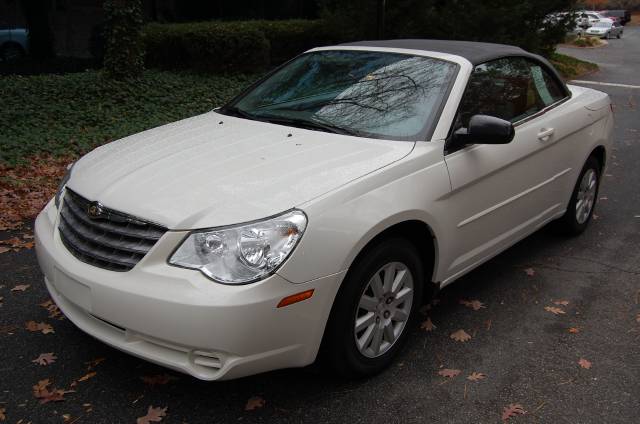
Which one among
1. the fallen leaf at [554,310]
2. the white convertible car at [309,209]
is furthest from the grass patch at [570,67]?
the fallen leaf at [554,310]

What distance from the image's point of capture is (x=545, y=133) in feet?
14.8

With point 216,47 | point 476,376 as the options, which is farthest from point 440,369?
point 216,47

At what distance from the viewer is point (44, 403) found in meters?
3.12

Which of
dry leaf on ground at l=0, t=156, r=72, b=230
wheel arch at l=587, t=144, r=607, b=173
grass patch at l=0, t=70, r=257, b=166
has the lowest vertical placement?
grass patch at l=0, t=70, r=257, b=166

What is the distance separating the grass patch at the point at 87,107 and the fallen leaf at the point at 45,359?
4241 millimetres

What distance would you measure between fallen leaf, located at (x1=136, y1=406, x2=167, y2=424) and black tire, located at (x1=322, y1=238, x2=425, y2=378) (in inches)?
30.5

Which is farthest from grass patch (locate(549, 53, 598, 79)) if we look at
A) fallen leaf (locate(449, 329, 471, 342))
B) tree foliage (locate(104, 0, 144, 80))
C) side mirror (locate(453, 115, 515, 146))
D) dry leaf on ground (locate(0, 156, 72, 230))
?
fallen leaf (locate(449, 329, 471, 342))

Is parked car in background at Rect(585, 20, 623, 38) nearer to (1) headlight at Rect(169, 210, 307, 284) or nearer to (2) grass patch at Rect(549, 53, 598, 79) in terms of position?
(2) grass patch at Rect(549, 53, 598, 79)

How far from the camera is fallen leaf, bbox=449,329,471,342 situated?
3840 mm

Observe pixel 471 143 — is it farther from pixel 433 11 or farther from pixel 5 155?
pixel 433 11

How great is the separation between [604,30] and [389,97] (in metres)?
42.9

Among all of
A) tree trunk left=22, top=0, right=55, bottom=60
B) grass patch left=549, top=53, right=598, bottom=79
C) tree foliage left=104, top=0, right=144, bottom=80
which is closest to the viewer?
tree foliage left=104, top=0, right=144, bottom=80

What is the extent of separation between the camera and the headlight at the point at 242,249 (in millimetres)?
2777

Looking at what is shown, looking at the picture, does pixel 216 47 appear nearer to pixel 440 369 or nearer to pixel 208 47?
pixel 208 47
